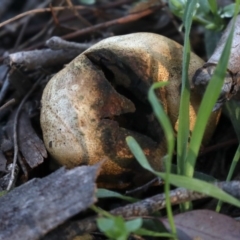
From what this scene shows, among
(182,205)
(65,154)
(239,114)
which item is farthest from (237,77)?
(65,154)

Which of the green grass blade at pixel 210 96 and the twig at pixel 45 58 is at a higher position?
the twig at pixel 45 58

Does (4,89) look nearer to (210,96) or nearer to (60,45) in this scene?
(60,45)

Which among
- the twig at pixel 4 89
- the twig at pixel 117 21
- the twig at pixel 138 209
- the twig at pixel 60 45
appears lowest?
the twig at pixel 138 209

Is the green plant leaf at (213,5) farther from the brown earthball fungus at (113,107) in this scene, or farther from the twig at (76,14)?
the twig at (76,14)

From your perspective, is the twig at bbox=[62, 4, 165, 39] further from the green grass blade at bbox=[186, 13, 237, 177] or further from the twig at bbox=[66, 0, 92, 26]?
the green grass blade at bbox=[186, 13, 237, 177]

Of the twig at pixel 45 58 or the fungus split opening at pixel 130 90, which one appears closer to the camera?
the fungus split opening at pixel 130 90

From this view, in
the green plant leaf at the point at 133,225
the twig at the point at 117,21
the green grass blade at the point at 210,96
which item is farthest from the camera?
the twig at the point at 117,21

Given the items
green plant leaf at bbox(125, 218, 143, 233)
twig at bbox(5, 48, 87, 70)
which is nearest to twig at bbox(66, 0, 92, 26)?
twig at bbox(5, 48, 87, 70)

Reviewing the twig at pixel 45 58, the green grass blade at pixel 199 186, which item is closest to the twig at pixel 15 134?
the twig at pixel 45 58
